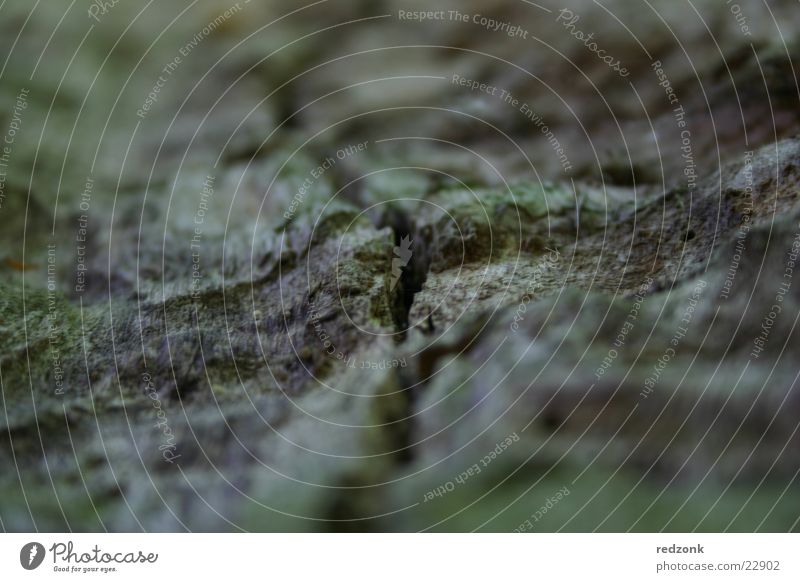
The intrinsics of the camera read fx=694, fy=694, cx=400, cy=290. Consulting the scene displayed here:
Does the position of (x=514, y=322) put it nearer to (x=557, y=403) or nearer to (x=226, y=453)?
(x=557, y=403)
